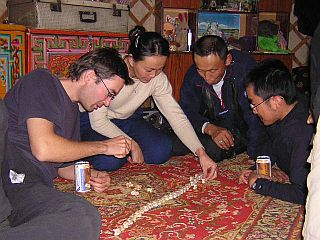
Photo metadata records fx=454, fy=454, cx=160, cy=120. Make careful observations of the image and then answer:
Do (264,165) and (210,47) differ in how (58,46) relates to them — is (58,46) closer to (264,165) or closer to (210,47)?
(210,47)

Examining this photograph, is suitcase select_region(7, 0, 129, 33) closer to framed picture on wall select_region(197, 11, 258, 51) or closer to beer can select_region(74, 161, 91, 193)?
framed picture on wall select_region(197, 11, 258, 51)

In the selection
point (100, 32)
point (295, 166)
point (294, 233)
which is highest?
point (100, 32)

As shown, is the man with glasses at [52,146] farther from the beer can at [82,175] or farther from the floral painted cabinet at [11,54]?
the floral painted cabinet at [11,54]

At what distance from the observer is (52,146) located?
1494 millimetres

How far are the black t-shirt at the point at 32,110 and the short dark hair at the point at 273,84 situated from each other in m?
0.82

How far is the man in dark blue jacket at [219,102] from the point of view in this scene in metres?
2.37

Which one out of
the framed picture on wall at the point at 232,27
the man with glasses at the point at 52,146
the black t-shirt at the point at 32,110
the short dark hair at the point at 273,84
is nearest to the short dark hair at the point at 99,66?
the man with glasses at the point at 52,146

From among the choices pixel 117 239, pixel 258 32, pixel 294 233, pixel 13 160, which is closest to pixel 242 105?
pixel 294 233

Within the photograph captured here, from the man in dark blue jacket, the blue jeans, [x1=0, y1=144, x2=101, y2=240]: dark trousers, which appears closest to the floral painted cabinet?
the blue jeans

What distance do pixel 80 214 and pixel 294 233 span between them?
786 mm

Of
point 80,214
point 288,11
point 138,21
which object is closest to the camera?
point 80,214

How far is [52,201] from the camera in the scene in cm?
126

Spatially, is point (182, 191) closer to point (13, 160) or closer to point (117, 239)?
point (117, 239)

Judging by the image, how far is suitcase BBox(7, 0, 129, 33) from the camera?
2.71 metres
